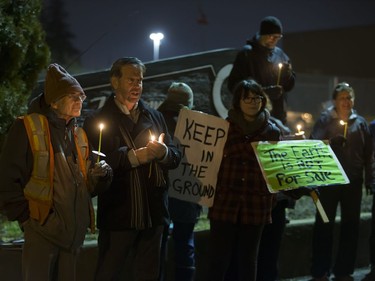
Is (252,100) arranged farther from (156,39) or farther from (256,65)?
(156,39)

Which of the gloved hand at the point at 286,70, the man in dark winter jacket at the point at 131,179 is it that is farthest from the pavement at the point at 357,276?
the man in dark winter jacket at the point at 131,179

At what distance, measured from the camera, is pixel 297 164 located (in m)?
5.74

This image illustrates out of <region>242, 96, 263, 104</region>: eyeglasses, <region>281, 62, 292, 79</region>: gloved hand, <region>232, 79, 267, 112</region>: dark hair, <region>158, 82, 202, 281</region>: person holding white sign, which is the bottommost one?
<region>158, 82, 202, 281</region>: person holding white sign

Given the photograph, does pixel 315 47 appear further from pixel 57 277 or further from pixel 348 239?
pixel 57 277

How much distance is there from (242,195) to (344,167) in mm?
1702

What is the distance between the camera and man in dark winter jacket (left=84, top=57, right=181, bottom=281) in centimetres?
466

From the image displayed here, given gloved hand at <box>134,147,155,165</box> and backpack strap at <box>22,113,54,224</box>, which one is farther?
gloved hand at <box>134,147,155,165</box>

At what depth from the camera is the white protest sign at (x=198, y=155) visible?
5594 mm

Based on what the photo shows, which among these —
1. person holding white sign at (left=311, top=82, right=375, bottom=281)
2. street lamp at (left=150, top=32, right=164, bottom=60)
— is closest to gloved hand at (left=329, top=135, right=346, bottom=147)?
person holding white sign at (left=311, top=82, right=375, bottom=281)

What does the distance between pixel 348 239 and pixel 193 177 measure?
223cm

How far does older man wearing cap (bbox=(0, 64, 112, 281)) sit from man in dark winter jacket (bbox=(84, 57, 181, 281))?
0.27 meters

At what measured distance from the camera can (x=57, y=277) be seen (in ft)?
14.5

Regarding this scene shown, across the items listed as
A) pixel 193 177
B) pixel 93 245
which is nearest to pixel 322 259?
pixel 193 177

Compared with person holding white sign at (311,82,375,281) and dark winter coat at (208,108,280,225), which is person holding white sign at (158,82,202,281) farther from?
person holding white sign at (311,82,375,281)
